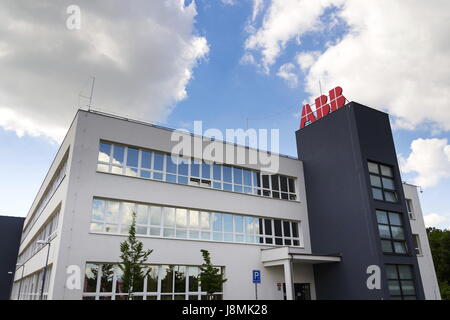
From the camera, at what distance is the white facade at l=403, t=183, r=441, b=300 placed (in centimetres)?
2853

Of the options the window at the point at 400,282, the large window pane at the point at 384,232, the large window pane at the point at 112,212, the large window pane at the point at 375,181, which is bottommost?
the window at the point at 400,282

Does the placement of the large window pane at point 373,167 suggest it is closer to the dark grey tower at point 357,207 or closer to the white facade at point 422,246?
the dark grey tower at point 357,207

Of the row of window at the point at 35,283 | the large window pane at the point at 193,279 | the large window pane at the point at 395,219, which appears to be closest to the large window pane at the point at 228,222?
the large window pane at the point at 193,279

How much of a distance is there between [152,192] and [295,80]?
9756mm

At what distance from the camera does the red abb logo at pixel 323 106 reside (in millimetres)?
25219

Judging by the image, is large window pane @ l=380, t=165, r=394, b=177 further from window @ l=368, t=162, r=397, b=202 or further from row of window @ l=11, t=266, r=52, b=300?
row of window @ l=11, t=266, r=52, b=300

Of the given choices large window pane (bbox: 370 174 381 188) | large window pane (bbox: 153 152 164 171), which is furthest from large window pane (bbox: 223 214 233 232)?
large window pane (bbox: 370 174 381 188)

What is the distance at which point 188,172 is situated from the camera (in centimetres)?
2127

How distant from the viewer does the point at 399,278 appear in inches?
816

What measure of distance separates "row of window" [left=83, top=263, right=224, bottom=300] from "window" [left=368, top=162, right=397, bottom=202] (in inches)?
413

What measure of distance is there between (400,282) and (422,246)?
508 inches

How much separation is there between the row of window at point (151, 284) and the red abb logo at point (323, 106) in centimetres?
1293
